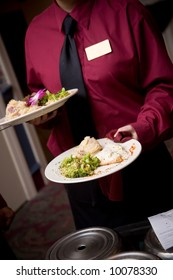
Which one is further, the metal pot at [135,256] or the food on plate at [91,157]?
the food on plate at [91,157]

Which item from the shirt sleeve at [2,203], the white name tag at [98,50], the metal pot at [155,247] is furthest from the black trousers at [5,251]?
the white name tag at [98,50]

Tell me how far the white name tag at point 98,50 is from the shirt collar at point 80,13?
0.07 meters

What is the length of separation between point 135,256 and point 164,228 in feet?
0.49

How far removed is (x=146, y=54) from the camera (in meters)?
0.87

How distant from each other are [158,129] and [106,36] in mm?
267

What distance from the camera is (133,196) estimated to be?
0.91 meters

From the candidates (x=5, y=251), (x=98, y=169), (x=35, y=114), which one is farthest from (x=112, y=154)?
(x=5, y=251)

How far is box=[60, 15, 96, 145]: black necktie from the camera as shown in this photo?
86 cm

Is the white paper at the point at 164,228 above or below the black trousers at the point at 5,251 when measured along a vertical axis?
below

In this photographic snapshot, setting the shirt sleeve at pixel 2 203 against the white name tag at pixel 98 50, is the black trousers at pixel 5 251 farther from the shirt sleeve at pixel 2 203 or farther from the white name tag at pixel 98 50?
the white name tag at pixel 98 50

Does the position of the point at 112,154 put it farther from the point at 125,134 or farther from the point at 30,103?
the point at 30,103

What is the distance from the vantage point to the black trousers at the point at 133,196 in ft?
2.93

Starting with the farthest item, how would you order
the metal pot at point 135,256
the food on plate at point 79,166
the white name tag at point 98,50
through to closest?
the white name tag at point 98,50
the food on plate at point 79,166
the metal pot at point 135,256

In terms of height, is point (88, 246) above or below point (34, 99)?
below
